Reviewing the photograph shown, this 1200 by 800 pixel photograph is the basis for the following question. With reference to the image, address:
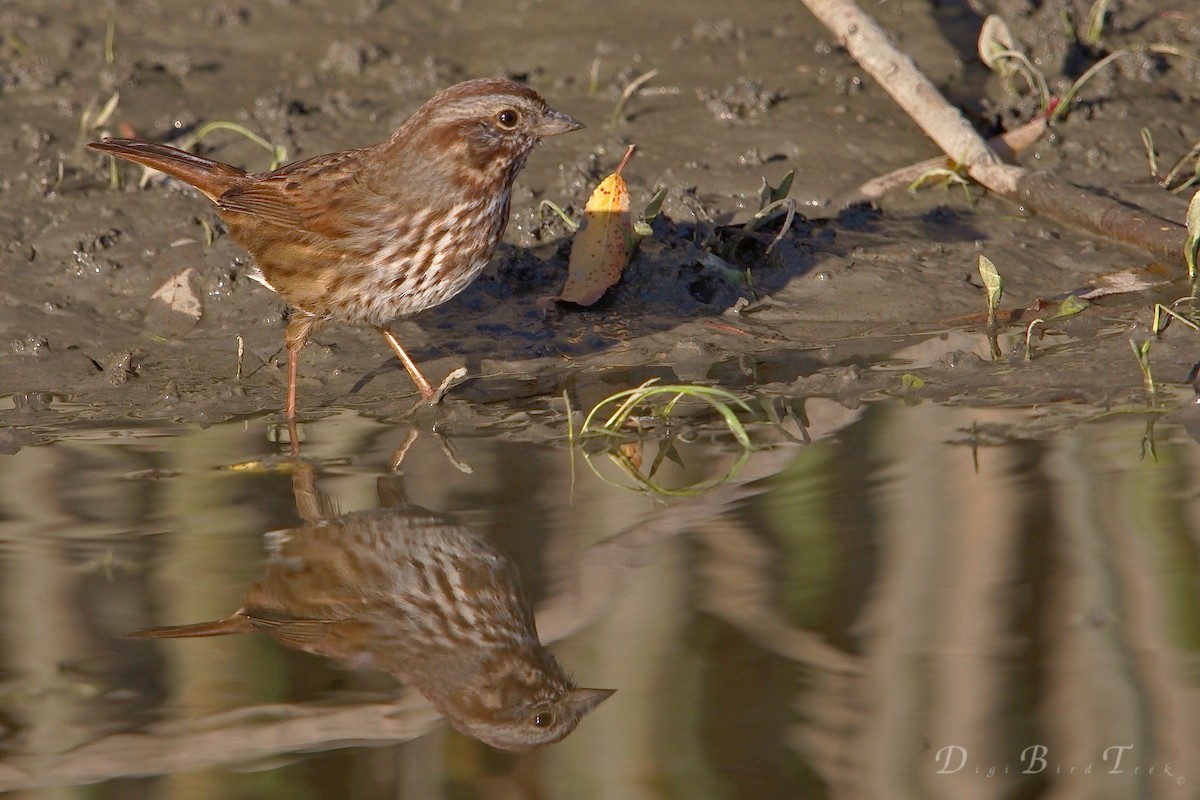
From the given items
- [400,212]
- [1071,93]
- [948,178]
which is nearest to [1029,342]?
[948,178]

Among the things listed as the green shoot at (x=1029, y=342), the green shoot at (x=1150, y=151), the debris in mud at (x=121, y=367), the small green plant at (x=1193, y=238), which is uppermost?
the green shoot at (x=1150, y=151)

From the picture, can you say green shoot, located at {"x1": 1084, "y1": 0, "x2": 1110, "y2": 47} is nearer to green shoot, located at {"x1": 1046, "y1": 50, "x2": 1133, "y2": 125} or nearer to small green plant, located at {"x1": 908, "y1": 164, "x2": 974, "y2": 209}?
green shoot, located at {"x1": 1046, "y1": 50, "x2": 1133, "y2": 125}

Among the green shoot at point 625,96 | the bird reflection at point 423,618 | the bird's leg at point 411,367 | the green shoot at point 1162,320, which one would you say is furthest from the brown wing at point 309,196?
the green shoot at point 1162,320

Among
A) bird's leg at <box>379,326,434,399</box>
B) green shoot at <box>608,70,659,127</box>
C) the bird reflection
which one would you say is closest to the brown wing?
bird's leg at <box>379,326,434,399</box>

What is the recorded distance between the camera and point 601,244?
5895mm

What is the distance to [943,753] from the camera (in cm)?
294

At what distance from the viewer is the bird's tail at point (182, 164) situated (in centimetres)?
564

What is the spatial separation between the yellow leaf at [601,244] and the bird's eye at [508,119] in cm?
62

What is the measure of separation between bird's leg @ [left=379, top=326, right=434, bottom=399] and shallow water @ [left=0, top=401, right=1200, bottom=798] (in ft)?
1.72

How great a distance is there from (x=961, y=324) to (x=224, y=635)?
3.37 metres

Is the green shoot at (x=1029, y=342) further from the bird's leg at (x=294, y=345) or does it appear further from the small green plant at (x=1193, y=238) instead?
the bird's leg at (x=294, y=345)

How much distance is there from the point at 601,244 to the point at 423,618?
2.62m

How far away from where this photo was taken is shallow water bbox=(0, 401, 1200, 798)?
2.96 meters

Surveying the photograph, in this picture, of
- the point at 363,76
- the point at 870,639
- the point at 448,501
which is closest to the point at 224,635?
the point at 448,501
